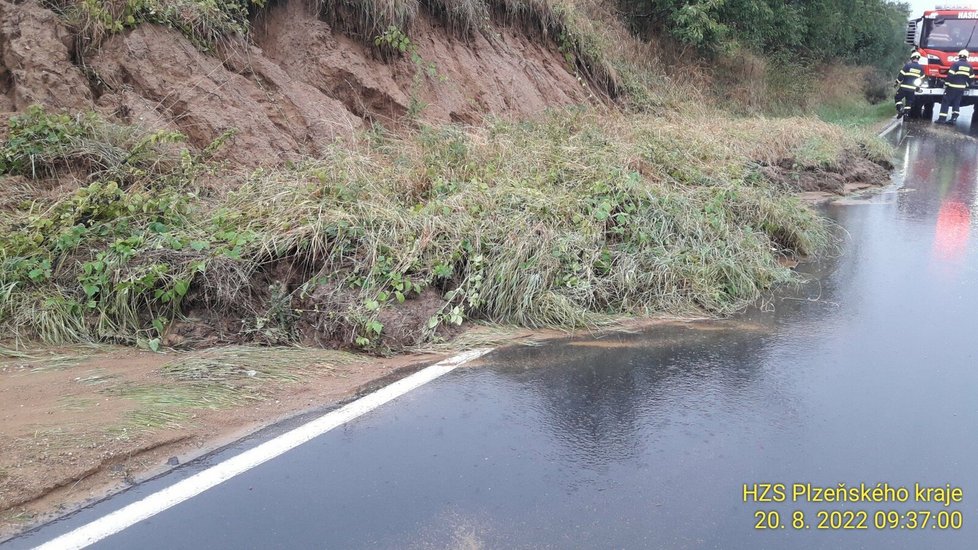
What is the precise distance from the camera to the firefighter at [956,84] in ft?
82.6

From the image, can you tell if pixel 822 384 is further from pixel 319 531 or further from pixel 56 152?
pixel 56 152

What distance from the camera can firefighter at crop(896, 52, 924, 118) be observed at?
2644 cm

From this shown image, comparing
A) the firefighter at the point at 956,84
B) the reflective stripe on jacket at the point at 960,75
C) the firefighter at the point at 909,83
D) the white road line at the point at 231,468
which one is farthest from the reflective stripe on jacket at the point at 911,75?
the white road line at the point at 231,468

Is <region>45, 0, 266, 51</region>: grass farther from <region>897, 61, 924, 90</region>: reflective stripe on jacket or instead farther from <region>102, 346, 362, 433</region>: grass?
<region>897, 61, 924, 90</region>: reflective stripe on jacket

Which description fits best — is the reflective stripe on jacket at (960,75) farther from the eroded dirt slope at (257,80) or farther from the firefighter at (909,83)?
the eroded dirt slope at (257,80)

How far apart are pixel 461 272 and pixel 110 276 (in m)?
2.65

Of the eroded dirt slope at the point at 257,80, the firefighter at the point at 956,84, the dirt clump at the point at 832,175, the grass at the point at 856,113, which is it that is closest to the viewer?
the eroded dirt slope at the point at 257,80

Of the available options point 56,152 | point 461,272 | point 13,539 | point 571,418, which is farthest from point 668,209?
point 13,539

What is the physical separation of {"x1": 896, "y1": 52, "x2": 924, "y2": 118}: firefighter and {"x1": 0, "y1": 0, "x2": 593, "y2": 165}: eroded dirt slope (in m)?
19.2

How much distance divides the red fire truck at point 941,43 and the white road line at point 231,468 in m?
26.1

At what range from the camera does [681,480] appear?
4090 mm

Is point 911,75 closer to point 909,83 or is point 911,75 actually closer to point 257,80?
point 909,83

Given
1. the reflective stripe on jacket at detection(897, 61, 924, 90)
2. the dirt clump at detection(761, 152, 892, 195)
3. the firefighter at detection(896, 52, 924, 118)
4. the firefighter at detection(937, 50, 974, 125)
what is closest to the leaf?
the dirt clump at detection(761, 152, 892, 195)
